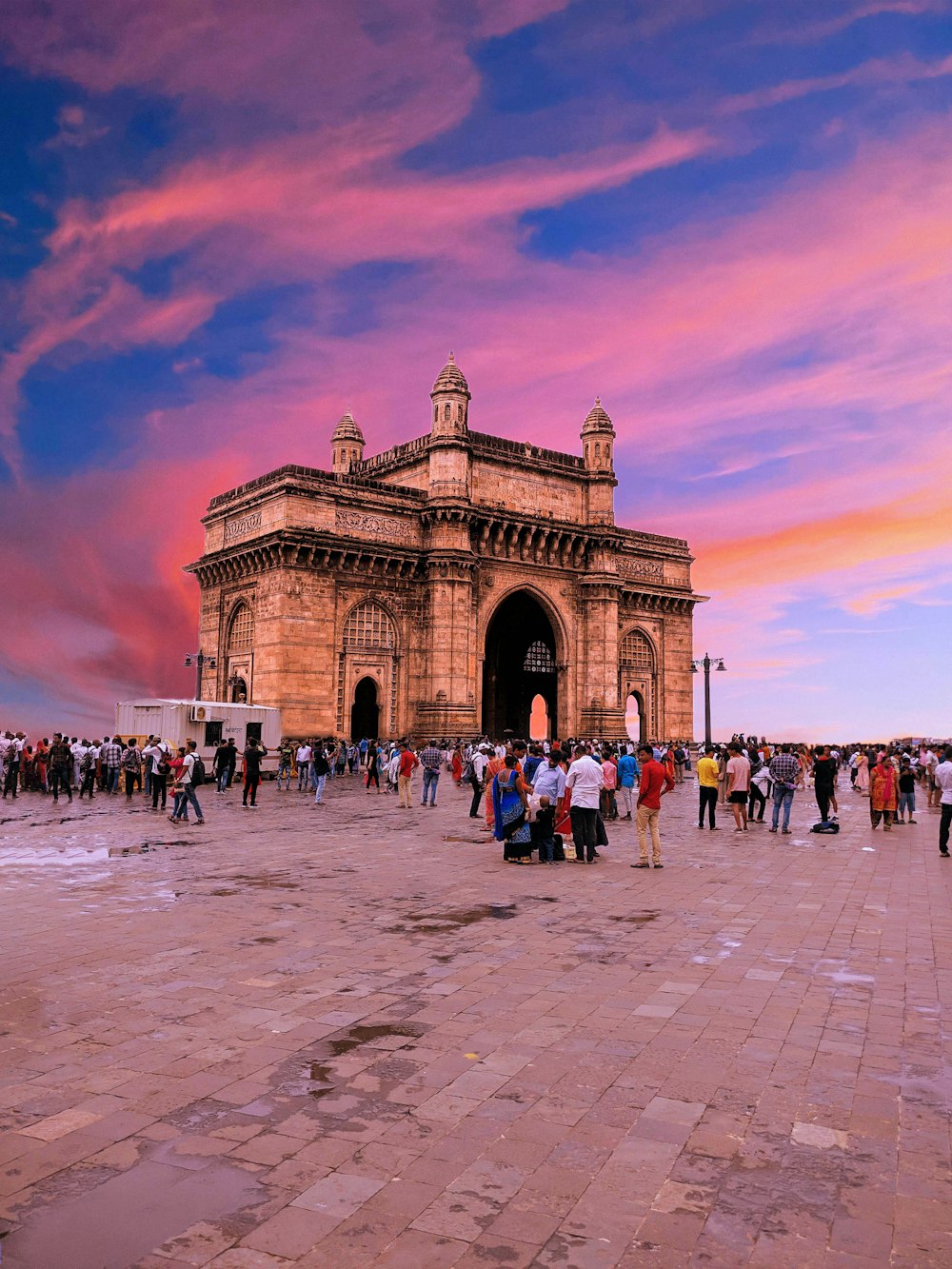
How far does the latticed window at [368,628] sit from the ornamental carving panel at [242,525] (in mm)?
5227

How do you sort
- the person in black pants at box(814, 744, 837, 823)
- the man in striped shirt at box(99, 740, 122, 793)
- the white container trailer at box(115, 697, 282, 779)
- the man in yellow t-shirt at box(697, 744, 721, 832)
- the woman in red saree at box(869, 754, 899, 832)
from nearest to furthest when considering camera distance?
Answer: the man in yellow t-shirt at box(697, 744, 721, 832) < the person in black pants at box(814, 744, 837, 823) < the woman in red saree at box(869, 754, 899, 832) < the man in striped shirt at box(99, 740, 122, 793) < the white container trailer at box(115, 697, 282, 779)

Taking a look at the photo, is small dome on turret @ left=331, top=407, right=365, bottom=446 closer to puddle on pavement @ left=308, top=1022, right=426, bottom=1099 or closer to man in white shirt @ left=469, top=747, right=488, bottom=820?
man in white shirt @ left=469, top=747, right=488, bottom=820

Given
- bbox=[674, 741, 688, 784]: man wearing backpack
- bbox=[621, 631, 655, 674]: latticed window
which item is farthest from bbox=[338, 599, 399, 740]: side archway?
bbox=[621, 631, 655, 674]: latticed window

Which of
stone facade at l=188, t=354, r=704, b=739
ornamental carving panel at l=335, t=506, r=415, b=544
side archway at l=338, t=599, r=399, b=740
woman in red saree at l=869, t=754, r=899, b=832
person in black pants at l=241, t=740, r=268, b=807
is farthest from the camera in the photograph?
ornamental carving panel at l=335, t=506, r=415, b=544

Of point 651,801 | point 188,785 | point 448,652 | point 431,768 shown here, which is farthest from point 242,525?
point 651,801

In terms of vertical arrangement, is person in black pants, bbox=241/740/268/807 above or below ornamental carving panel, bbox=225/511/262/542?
below

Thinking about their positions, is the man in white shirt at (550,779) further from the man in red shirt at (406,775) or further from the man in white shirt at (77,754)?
the man in white shirt at (77,754)

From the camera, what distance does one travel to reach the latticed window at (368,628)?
3603 centimetres

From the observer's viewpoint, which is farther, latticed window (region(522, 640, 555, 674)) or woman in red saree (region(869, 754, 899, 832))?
latticed window (region(522, 640, 555, 674))

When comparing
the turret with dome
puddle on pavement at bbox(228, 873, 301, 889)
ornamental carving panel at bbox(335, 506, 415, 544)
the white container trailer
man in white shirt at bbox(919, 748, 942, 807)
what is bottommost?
puddle on pavement at bbox(228, 873, 301, 889)

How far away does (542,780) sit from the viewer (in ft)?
43.0

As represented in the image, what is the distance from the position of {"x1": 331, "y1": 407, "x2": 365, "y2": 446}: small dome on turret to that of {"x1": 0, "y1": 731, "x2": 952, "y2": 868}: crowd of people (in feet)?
54.4

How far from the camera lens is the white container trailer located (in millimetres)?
27781

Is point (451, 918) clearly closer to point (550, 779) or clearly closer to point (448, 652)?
point (550, 779)
